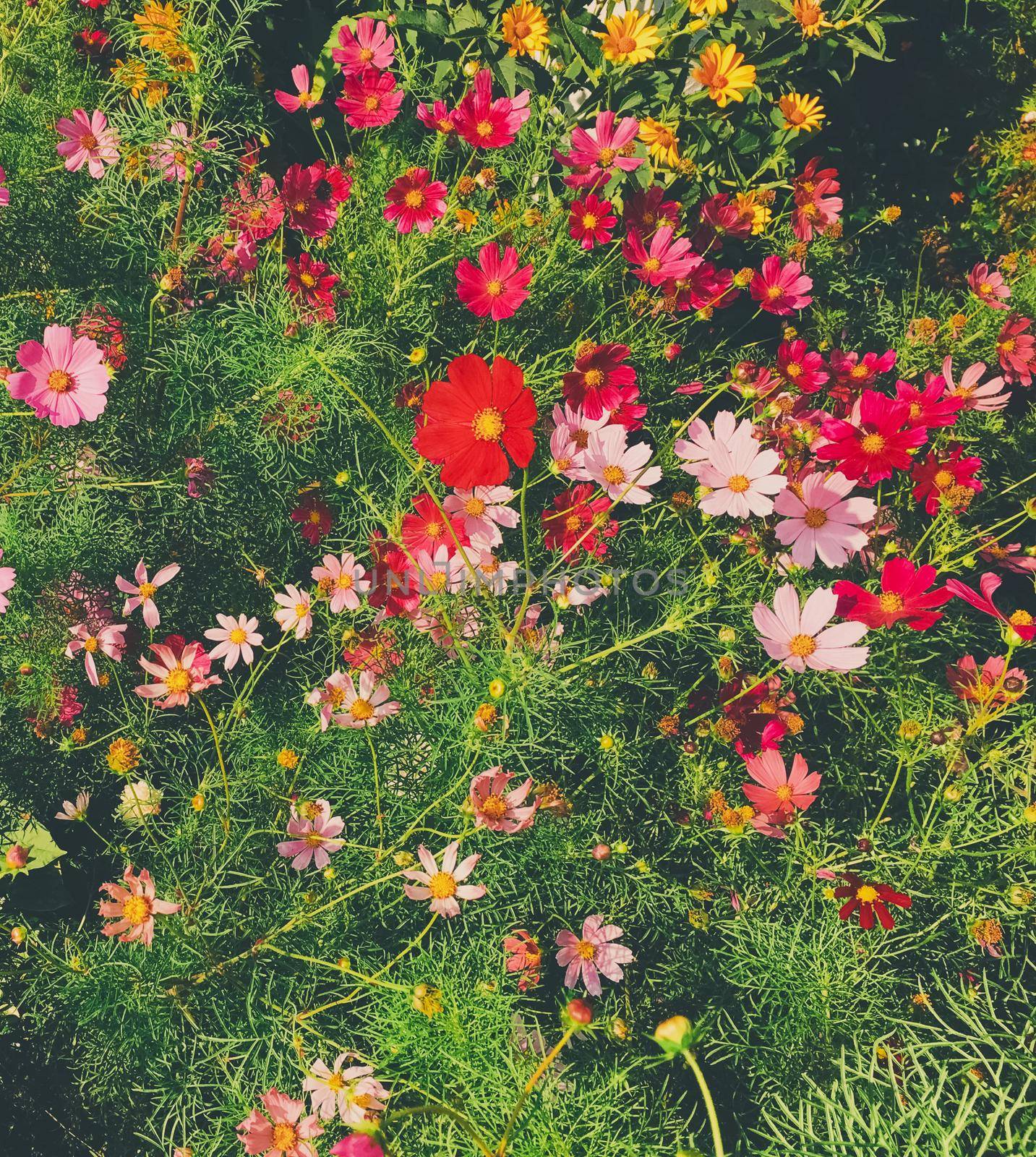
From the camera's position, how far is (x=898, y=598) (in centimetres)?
106

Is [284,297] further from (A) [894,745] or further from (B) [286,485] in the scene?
(A) [894,745]

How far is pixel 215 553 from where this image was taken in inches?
56.7

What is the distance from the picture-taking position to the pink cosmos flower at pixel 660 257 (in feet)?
4.44

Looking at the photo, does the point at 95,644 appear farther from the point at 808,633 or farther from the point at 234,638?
the point at 808,633

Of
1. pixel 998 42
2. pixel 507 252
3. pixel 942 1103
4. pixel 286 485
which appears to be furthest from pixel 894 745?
pixel 998 42

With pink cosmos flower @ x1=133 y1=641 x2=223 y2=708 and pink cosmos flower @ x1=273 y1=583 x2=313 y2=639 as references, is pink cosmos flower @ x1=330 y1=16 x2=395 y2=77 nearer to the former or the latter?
pink cosmos flower @ x1=273 y1=583 x2=313 y2=639

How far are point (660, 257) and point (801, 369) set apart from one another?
1.02ft

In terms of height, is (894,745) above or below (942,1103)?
above

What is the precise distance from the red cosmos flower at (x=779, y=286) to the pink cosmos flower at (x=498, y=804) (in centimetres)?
98

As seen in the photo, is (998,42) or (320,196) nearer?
(320,196)

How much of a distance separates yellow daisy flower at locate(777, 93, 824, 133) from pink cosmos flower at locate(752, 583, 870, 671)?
3.31ft

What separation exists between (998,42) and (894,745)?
182 centimetres

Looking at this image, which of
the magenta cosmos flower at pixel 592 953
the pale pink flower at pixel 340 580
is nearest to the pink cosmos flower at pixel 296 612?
the pale pink flower at pixel 340 580

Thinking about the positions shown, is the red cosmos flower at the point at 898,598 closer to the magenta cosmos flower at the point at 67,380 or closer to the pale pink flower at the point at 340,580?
the pale pink flower at the point at 340,580
